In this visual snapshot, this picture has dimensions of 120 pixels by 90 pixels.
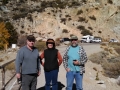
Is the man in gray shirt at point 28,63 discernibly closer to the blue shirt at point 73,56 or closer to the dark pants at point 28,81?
the dark pants at point 28,81

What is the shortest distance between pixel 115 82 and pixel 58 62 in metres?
8.34

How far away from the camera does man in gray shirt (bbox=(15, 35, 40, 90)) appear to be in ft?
19.8

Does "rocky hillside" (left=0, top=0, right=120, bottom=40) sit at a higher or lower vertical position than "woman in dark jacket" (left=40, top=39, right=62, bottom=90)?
higher

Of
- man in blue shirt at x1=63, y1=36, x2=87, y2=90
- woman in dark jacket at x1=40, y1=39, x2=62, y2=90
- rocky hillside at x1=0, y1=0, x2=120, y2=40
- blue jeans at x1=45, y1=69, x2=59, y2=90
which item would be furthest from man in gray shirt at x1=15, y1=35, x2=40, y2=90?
rocky hillside at x1=0, y1=0, x2=120, y2=40

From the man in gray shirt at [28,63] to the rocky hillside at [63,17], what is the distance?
164 ft

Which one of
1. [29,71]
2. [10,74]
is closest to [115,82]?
[10,74]

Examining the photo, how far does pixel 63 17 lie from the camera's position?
62.9m

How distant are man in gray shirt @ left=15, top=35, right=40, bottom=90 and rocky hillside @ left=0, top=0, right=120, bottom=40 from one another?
5014cm

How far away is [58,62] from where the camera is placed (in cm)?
694

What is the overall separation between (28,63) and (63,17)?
57.3 m

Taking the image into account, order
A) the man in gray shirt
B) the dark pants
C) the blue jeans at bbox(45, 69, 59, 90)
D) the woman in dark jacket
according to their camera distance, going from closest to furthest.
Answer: the man in gray shirt
the dark pants
the woman in dark jacket
the blue jeans at bbox(45, 69, 59, 90)

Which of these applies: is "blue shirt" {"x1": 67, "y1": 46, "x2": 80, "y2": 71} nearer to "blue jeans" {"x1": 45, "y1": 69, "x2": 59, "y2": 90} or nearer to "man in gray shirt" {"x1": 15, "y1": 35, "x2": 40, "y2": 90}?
"blue jeans" {"x1": 45, "y1": 69, "x2": 59, "y2": 90}

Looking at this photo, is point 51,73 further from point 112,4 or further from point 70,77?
point 112,4

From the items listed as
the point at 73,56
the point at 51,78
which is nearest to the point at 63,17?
the point at 73,56
